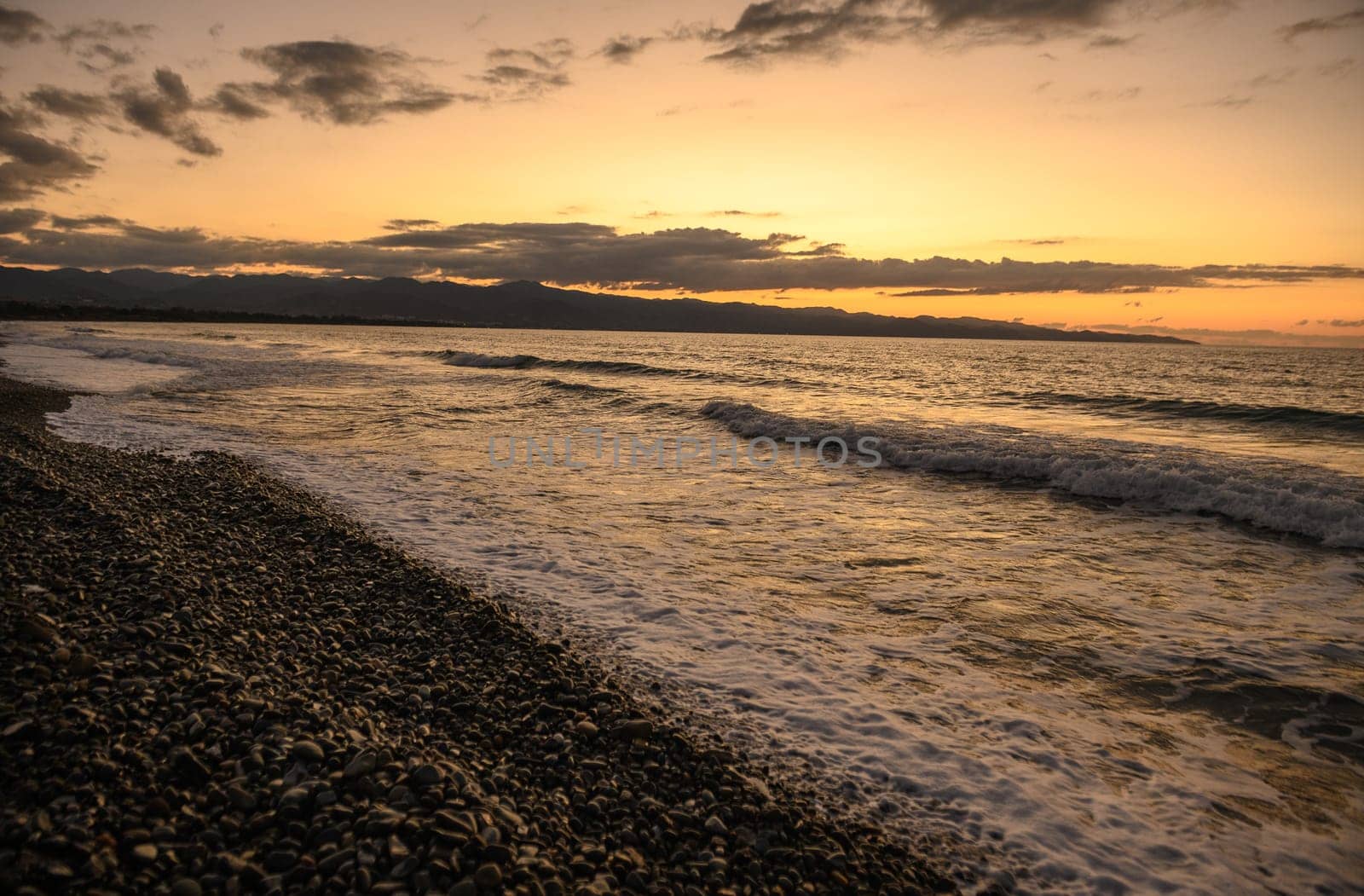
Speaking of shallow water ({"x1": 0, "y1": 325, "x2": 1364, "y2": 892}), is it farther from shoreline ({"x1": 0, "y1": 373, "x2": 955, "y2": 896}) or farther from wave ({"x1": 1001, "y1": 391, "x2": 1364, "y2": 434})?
wave ({"x1": 1001, "y1": 391, "x2": 1364, "y2": 434})

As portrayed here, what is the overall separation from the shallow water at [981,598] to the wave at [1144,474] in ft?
0.28

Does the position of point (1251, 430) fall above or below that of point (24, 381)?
below

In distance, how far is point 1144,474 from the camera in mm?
15375

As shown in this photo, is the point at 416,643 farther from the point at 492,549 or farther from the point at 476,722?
the point at 492,549

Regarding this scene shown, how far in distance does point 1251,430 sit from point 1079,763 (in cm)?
2912

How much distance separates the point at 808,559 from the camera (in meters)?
10.1

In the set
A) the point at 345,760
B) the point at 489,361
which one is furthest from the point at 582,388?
the point at 345,760

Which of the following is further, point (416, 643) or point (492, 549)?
point (492, 549)

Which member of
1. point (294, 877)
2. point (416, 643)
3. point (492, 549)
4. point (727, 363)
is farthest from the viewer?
point (727, 363)

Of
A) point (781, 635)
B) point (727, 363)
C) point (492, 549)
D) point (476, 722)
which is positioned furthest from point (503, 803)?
point (727, 363)

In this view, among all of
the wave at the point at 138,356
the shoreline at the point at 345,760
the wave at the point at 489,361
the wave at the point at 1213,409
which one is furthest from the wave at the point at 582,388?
the shoreline at the point at 345,760

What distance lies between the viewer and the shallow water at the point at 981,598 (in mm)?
4883

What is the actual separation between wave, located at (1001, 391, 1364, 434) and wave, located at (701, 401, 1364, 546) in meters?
13.5

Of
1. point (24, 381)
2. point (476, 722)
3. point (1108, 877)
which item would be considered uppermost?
point (24, 381)
